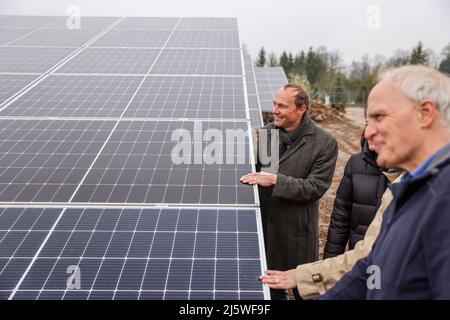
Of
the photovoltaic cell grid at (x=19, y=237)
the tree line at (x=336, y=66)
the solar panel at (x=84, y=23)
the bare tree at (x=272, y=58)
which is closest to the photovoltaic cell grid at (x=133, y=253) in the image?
the photovoltaic cell grid at (x=19, y=237)

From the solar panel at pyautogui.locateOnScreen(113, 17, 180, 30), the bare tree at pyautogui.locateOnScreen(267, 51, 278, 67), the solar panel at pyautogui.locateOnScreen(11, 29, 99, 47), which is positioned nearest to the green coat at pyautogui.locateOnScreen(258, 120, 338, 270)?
the solar panel at pyautogui.locateOnScreen(11, 29, 99, 47)

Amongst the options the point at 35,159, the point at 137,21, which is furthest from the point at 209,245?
the point at 137,21

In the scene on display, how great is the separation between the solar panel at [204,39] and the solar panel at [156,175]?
5621 millimetres

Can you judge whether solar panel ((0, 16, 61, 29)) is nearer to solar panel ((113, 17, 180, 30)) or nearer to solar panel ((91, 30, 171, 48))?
solar panel ((113, 17, 180, 30))

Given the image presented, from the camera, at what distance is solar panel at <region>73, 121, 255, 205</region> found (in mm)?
3740

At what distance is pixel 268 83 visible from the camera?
12.1m

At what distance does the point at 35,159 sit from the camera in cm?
434

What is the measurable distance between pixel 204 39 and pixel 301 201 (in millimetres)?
7644

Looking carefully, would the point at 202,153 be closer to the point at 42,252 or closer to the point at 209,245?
the point at 209,245

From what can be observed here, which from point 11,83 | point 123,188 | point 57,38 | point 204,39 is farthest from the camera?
point 57,38

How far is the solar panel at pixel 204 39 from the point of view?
32.6ft

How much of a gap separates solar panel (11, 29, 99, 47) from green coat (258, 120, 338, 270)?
25.5 feet

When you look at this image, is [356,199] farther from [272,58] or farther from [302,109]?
[272,58]

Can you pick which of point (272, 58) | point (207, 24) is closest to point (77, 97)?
point (207, 24)
